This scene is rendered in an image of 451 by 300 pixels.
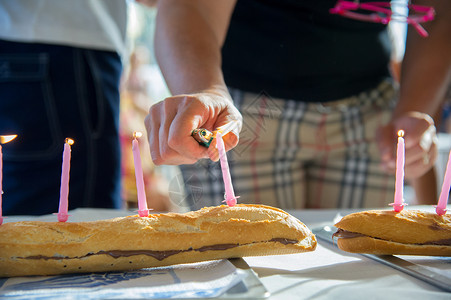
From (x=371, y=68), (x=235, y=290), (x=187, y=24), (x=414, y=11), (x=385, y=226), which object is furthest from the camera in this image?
(x=371, y=68)

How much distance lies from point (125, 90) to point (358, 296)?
88cm

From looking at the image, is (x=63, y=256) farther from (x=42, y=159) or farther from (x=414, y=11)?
(x=414, y=11)

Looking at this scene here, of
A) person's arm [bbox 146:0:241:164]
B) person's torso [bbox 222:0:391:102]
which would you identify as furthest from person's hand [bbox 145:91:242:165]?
person's torso [bbox 222:0:391:102]

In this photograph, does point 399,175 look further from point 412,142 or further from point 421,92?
point 421,92

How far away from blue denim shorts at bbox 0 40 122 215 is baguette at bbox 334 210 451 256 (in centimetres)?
61

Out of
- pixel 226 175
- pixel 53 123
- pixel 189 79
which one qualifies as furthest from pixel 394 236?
pixel 53 123

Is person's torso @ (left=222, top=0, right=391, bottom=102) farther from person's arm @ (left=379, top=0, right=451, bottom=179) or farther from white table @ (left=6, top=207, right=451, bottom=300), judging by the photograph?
white table @ (left=6, top=207, right=451, bottom=300)

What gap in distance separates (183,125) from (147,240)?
158mm

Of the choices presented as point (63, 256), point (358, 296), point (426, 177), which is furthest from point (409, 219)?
point (426, 177)

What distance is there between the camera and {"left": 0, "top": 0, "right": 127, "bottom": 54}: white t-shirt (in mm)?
989

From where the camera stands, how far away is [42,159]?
97cm

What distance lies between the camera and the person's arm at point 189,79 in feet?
1.96

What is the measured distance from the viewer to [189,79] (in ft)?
2.35

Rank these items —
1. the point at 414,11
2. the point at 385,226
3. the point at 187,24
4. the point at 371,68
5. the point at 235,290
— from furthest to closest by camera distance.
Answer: the point at 371,68 → the point at 414,11 → the point at 187,24 → the point at 385,226 → the point at 235,290
